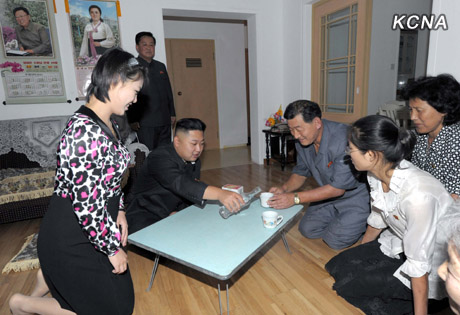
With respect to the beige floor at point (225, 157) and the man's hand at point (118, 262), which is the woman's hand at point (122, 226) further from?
the beige floor at point (225, 157)

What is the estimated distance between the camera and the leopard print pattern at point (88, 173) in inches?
36.4

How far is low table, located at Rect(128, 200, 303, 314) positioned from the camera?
1.22m

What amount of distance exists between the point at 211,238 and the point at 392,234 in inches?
39.3

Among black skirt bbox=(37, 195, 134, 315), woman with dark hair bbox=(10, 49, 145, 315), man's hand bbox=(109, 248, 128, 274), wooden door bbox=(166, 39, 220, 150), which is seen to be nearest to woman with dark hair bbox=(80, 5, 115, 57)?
wooden door bbox=(166, 39, 220, 150)

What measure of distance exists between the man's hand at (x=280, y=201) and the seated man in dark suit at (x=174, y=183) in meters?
0.27

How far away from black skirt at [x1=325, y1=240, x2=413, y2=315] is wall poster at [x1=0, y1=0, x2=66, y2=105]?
12.0ft

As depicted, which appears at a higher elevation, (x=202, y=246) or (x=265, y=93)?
(x=265, y=93)

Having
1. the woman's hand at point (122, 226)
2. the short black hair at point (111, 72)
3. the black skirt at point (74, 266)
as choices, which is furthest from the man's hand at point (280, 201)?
the short black hair at point (111, 72)

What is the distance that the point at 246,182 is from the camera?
12.5ft

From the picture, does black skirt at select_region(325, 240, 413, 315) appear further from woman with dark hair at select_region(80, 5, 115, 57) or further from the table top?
woman with dark hair at select_region(80, 5, 115, 57)

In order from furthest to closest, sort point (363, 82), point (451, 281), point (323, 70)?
point (323, 70) < point (363, 82) < point (451, 281)

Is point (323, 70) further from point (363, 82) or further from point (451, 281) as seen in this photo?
point (451, 281)

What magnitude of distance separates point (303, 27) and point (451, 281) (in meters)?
4.02

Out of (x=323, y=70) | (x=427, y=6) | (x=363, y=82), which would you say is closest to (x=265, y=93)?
(x=323, y=70)
